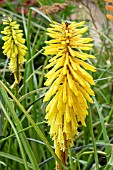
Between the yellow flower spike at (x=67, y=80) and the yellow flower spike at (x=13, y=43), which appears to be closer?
the yellow flower spike at (x=67, y=80)

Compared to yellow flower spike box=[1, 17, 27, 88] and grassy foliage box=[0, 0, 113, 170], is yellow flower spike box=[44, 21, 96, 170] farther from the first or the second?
yellow flower spike box=[1, 17, 27, 88]

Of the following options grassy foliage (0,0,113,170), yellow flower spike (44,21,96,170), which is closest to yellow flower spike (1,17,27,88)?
grassy foliage (0,0,113,170)

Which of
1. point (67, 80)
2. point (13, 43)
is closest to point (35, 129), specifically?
point (67, 80)

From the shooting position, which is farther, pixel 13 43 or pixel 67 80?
pixel 13 43

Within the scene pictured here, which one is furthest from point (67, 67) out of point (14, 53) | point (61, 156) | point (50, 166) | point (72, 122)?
point (50, 166)

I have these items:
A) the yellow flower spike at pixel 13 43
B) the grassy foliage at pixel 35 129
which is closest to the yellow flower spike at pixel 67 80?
the grassy foliage at pixel 35 129

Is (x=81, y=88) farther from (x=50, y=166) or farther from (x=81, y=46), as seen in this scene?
(x=50, y=166)

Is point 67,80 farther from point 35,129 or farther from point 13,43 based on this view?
point 13,43

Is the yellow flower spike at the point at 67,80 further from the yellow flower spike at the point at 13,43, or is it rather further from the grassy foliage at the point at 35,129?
the yellow flower spike at the point at 13,43
